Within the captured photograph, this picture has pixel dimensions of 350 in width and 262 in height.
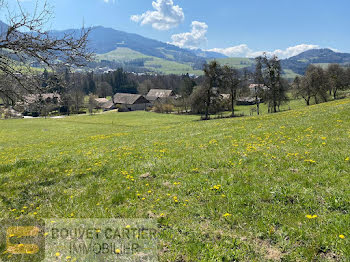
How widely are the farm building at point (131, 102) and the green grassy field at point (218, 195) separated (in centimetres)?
12710

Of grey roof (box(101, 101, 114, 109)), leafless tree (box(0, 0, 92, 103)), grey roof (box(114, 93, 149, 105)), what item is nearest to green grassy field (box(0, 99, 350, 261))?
leafless tree (box(0, 0, 92, 103))

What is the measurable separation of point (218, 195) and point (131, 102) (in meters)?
136

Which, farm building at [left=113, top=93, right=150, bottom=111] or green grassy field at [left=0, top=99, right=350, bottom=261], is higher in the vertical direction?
farm building at [left=113, top=93, right=150, bottom=111]

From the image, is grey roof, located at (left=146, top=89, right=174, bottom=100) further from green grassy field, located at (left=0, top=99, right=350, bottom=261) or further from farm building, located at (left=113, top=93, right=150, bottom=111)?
green grassy field, located at (left=0, top=99, right=350, bottom=261)

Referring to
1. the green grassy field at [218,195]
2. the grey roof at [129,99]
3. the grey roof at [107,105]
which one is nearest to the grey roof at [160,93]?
the grey roof at [129,99]

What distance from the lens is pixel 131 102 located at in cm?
13850

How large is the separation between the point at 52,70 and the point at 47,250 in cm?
745

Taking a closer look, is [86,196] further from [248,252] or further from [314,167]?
[314,167]

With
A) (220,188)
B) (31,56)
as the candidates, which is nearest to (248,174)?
(220,188)

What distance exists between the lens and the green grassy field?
5.05m

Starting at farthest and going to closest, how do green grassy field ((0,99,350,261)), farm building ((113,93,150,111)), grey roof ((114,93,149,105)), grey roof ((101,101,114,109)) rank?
grey roof ((101,101,114,109)) → grey roof ((114,93,149,105)) → farm building ((113,93,150,111)) → green grassy field ((0,99,350,261))

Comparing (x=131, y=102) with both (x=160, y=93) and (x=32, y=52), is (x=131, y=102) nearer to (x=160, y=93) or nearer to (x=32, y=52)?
(x=160, y=93)

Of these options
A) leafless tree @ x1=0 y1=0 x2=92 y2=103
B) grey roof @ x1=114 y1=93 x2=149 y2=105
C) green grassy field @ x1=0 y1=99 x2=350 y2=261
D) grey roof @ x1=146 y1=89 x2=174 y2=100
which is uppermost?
grey roof @ x1=146 y1=89 x2=174 y2=100

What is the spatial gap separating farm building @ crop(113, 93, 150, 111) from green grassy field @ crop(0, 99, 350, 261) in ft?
417
